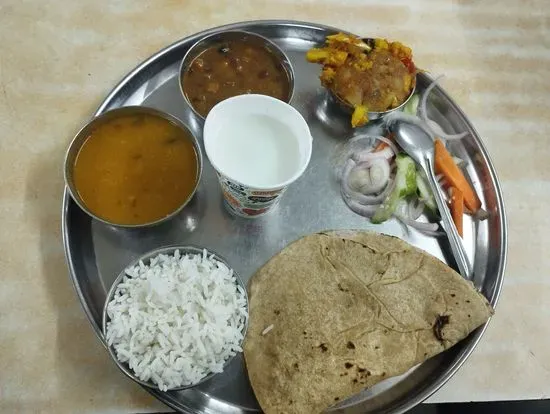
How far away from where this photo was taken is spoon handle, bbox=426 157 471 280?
1900 millimetres

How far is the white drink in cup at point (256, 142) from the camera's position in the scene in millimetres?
1601

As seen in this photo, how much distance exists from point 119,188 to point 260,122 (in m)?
0.55

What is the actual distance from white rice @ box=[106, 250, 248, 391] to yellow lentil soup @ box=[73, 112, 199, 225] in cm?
23

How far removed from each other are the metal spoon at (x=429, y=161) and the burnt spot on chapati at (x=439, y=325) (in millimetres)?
283

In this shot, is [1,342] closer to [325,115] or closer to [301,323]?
[301,323]

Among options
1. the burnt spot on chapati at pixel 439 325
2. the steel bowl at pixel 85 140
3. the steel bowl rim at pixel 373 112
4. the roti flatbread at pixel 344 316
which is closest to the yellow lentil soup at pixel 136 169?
the steel bowl at pixel 85 140

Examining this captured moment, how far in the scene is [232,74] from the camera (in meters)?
1.95

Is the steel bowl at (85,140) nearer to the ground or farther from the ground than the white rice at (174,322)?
farther from the ground

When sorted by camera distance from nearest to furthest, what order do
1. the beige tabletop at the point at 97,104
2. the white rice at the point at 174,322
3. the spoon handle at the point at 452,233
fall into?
1. the white rice at the point at 174,322
2. the beige tabletop at the point at 97,104
3. the spoon handle at the point at 452,233

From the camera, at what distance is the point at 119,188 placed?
1.75m

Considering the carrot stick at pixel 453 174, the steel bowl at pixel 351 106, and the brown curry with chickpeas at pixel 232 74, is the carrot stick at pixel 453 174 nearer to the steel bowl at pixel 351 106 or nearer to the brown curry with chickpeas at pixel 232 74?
the steel bowl at pixel 351 106

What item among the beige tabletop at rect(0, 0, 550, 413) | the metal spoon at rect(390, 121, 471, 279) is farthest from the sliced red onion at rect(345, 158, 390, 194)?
the beige tabletop at rect(0, 0, 550, 413)

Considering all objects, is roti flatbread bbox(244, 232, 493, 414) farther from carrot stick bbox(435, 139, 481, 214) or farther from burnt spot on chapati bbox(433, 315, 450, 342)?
carrot stick bbox(435, 139, 481, 214)

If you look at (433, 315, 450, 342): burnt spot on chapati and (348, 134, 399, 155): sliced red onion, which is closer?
(433, 315, 450, 342): burnt spot on chapati
